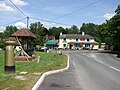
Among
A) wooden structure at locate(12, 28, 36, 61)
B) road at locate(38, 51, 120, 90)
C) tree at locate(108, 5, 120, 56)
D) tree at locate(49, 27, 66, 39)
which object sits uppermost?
tree at locate(49, 27, 66, 39)

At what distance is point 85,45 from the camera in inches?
4505

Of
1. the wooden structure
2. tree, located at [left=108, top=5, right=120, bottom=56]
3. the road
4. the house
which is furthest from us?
the house

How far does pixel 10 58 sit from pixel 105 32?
58.1m

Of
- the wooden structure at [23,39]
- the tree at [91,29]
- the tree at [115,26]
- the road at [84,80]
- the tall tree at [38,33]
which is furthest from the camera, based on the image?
the tree at [91,29]

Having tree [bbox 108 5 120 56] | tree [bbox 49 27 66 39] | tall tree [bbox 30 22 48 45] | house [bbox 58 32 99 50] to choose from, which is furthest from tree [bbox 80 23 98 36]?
tree [bbox 108 5 120 56]

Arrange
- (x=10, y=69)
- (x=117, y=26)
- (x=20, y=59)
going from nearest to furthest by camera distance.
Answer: (x=10, y=69) → (x=20, y=59) → (x=117, y=26)

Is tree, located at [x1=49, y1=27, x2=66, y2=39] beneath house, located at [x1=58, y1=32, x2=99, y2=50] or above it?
above

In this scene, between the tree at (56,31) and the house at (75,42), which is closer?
the house at (75,42)

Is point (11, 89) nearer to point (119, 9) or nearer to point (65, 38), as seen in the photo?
point (119, 9)

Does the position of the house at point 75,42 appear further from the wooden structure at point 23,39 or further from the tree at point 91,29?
the wooden structure at point 23,39

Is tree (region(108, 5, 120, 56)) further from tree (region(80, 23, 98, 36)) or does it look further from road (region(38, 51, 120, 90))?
tree (region(80, 23, 98, 36))

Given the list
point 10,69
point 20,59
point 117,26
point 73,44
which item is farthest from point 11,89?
point 73,44

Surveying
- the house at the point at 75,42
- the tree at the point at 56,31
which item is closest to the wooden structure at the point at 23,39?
the house at the point at 75,42

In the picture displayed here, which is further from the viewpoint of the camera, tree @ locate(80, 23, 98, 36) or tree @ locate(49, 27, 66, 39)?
tree @ locate(80, 23, 98, 36)
